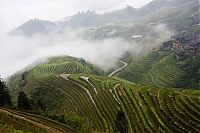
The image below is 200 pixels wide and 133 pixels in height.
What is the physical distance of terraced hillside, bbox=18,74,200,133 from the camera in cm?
13525

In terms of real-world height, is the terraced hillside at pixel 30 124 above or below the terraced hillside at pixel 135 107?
above

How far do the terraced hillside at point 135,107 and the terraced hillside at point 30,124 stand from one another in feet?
93.7

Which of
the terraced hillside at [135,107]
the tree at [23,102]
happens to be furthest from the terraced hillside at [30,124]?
the terraced hillside at [135,107]

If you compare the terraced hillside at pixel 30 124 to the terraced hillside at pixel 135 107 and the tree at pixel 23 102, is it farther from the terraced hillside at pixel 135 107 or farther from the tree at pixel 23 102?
the terraced hillside at pixel 135 107

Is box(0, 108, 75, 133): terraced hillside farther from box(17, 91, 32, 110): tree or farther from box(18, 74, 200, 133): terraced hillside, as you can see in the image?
box(18, 74, 200, 133): terraced hillside

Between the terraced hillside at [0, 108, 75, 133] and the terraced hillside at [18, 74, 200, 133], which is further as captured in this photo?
the terraced hillside at [18, 74, 200, 133]

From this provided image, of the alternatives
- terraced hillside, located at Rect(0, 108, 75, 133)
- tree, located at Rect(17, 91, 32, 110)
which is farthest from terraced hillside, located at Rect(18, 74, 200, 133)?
terraced hillside, located at Rect(0, 108, 75, 133)

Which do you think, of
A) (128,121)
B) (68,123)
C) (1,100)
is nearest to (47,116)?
(68,123)

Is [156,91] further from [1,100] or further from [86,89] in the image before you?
[1,100]

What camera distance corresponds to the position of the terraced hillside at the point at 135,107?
13525 cm

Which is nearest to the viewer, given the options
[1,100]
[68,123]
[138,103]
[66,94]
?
[68,123]

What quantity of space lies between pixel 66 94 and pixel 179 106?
76631 millimetres

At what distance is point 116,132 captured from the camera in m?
131

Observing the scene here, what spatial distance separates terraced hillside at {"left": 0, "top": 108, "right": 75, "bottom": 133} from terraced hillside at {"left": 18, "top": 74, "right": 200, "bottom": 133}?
28551 millimetres
